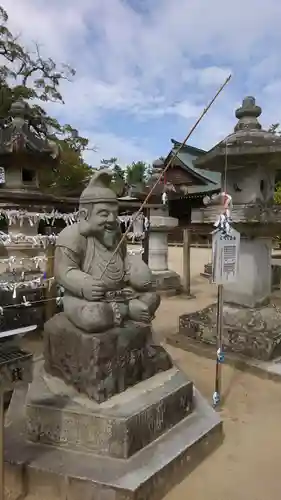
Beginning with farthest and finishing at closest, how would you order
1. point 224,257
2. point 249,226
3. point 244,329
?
point 249,226
point 244,329
point 224,257

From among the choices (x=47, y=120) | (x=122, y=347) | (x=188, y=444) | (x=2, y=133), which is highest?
(x=47, y=120)

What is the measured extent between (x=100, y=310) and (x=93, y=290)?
0.19m

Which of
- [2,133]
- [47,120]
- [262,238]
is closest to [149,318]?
[262,238]

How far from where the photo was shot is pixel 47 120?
20.5 m

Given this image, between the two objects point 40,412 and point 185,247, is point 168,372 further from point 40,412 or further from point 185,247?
point 185,247

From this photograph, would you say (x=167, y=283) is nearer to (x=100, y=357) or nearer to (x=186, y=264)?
(x=186, y=264)

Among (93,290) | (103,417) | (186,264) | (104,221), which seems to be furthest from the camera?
(186,264)

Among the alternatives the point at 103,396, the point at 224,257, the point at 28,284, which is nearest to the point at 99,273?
the point at 103,396

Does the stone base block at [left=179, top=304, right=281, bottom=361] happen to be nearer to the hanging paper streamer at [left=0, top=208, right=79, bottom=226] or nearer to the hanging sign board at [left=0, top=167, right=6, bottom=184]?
the hanging paper streamer at [left=0, top=208, right=79, bottom=226]

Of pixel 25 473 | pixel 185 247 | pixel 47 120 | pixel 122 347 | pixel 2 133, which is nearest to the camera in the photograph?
pixel 25 473

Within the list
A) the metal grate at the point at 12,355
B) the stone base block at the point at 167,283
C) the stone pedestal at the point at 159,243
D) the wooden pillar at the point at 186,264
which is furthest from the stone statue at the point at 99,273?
the stone pedestal at the point at 159,243

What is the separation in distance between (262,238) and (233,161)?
1.31 meters

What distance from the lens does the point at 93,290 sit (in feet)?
11.2

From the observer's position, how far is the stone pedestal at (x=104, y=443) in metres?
2.88
